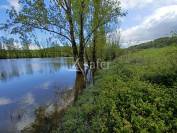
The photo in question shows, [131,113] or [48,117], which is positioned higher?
[131,113]

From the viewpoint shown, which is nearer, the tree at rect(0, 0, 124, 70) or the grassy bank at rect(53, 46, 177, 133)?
the grassy bank at rect(53, 46, 177, 133)

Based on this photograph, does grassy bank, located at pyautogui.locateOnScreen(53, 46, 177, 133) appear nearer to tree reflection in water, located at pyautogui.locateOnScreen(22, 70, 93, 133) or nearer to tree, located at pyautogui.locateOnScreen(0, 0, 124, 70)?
tree reflection in water, located at pyautogui.locateOnScreen(22, 70, 93, 133)

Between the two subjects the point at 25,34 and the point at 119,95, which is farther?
the point at 25,34

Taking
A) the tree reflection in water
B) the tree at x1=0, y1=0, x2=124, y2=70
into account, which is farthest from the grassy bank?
the tree at x1=0, y1=0, x2=124, y2=70

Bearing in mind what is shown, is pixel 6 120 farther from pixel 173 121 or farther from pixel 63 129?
pixel 173 121

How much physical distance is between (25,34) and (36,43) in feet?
3.41

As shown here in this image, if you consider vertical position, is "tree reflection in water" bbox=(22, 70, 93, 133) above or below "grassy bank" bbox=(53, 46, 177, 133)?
below

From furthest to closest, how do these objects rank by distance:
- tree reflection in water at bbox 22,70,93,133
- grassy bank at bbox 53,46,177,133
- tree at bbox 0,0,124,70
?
tree at bbox 0,0,124,70
tree reflection in water at bbox 22,70,93,133
grassy bank at bbox 53,46,177,133

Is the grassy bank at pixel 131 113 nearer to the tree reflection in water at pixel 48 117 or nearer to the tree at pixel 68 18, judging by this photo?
the tree reflection in water at pixel 48 117

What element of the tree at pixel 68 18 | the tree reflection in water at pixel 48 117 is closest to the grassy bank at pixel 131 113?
the tree reflection in water at pixel 48 117

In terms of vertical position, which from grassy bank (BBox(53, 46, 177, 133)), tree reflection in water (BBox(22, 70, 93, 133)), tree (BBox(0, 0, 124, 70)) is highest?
tree (BBox(0, 0, 124, 70))

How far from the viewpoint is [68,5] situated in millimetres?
19672

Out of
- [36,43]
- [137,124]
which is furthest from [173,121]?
[36,43]

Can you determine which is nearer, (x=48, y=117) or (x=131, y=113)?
(x=131, y=113)
